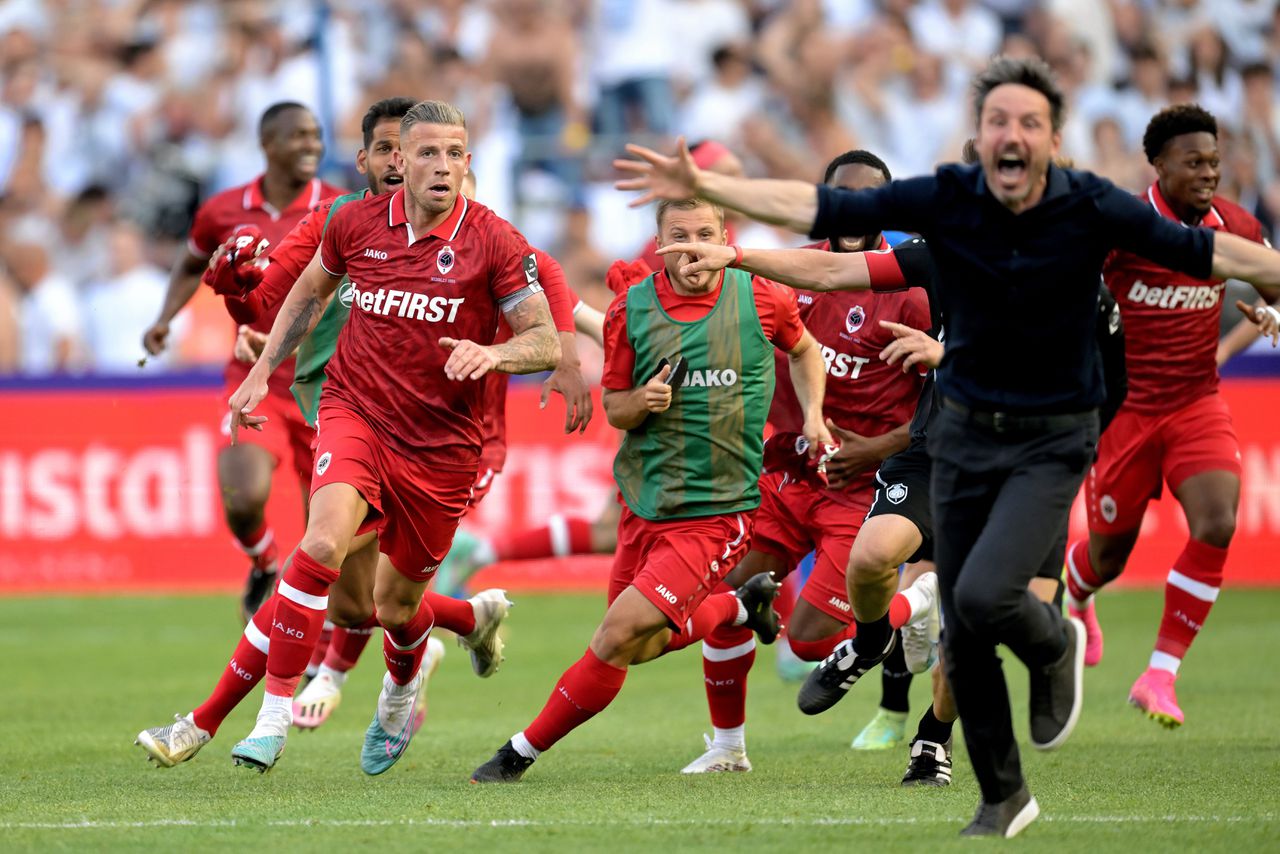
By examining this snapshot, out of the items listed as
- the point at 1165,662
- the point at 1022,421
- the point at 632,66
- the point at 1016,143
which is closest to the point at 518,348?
the point at 1022,421

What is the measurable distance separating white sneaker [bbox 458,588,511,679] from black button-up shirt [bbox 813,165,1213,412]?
10.7 feet

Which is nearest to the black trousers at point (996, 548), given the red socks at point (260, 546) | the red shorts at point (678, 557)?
the red shorts at point (678, 557)

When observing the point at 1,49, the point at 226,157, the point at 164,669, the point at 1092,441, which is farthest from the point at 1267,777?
the point at 1,49

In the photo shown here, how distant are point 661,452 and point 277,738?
6.23 ft

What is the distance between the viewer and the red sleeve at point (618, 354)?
7379 millimetres

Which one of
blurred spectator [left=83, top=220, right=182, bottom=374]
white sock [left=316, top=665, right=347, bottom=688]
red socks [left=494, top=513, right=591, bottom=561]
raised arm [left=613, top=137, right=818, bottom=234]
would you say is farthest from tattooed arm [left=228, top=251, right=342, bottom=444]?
blurred spectator [left=83, top=220, right=182, bottom=374]

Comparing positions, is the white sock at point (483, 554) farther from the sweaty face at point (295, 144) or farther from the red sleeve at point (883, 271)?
the red sleeve at point (883, 271)

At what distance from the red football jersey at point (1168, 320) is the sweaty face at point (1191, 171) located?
0.29ft

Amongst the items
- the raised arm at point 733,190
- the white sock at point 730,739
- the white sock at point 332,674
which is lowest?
the white sock at point 332,674

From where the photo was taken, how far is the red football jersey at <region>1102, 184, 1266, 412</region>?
862 centimetres

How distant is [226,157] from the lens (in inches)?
768

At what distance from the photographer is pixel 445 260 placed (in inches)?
287

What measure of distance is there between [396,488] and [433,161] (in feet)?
4.40

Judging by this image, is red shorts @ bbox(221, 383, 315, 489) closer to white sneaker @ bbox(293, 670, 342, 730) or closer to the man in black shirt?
white sneaker @ bbox(293, 670, 342, 730)
